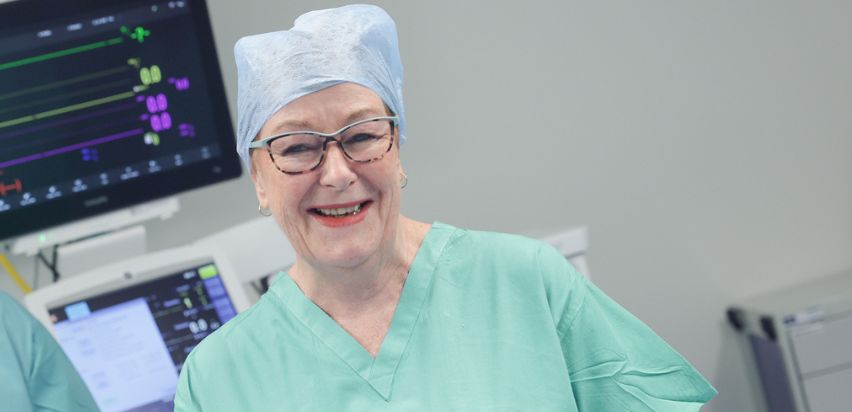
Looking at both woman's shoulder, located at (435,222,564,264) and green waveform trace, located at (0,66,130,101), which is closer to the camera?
woman's shoulder, located at (435,222,564,264)

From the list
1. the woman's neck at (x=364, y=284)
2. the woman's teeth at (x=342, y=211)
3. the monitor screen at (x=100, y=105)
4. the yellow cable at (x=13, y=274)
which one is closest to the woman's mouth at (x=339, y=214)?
the woman's teeth at (x=342, y=211)

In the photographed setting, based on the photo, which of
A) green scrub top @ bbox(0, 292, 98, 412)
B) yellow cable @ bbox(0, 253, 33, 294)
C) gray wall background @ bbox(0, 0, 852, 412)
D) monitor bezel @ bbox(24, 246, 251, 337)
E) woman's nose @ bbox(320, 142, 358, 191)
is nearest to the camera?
woman's nose @ bbox(320, 142, 358, 191)

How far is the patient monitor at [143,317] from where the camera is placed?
212 centimetres

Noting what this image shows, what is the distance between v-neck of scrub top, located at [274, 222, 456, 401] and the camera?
150cm

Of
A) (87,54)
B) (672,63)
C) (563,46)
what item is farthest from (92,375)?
(672,63)

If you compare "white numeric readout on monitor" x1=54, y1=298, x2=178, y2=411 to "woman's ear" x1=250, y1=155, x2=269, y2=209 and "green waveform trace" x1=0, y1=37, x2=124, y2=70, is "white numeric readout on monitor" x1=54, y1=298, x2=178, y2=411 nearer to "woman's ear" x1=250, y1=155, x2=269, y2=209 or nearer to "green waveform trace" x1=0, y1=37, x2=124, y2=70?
"green waveform trace" x1=0, y1=37, x2=124, y2=70

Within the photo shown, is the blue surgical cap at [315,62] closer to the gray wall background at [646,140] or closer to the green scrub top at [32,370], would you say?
the green scrub top at [32,370]

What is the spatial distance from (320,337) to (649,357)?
1.39 ft

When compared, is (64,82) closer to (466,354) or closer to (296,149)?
(296,149)

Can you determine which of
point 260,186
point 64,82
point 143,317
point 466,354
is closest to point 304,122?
point 260,186

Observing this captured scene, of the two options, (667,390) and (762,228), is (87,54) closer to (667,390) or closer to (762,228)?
(667,390)

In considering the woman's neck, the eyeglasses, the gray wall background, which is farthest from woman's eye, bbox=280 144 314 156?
the gray wall background

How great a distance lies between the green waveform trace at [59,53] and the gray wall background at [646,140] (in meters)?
0.38

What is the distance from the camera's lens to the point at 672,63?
2.81 metres
